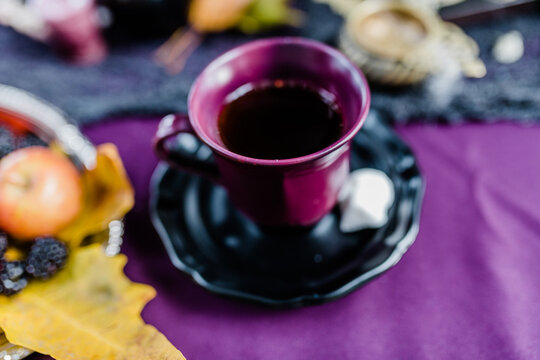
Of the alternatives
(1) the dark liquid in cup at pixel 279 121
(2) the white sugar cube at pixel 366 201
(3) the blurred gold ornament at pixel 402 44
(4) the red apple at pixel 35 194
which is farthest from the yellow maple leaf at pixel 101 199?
(3) the blurred gold ornament at pixel 402 44

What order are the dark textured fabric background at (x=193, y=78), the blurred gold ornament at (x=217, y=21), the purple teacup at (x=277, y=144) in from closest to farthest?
the purple teacup at (x=277, y=144)
the dark textured fabric background at (x=193, y=78)
the blurred gold ornament at (x=217, y=21)

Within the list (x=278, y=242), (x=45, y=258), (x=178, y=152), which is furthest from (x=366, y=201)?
(x=45, y=258)

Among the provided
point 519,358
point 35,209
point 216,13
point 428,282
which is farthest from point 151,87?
point 519,358

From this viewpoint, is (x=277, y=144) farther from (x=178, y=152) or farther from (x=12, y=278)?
(x=12, y=278)

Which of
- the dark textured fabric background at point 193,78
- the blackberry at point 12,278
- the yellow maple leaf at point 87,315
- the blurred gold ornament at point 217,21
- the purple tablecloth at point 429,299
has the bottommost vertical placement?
the purple tablecloth at point 429,299

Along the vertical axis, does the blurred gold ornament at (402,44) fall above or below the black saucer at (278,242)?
above

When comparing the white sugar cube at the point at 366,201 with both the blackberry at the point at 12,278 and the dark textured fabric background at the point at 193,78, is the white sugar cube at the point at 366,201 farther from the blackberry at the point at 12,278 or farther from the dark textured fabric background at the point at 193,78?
the blackberry at the point at 12,278

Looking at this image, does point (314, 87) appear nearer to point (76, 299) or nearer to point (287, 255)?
point (287, 255)
